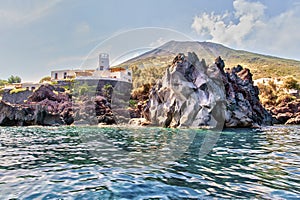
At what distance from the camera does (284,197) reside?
20.1 ft

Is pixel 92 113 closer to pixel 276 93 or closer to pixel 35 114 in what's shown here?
pixel 35 114

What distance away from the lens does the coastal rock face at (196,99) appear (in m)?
39.0

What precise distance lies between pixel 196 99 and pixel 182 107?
276cm

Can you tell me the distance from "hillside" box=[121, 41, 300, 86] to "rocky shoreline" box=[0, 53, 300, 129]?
233 cm

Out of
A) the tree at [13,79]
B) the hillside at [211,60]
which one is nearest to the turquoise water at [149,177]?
the hillside at [211,60]

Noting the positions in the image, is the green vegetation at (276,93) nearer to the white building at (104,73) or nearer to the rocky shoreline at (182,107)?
the rocky shoreline at (182,107)

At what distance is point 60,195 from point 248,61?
619ft

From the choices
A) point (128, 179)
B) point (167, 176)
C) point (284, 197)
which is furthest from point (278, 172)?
point (128, 179)

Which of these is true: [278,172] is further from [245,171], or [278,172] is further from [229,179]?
[229,179]

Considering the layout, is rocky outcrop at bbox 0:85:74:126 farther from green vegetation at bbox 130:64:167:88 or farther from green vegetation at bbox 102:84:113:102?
green vegetation at bbox 130:64:167:88

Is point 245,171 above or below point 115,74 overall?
below

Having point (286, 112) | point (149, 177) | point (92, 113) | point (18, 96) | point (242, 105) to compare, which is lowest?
point (149, 177)

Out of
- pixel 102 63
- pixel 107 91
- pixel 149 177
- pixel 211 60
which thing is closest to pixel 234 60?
pixel 102 63

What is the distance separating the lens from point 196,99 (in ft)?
131
